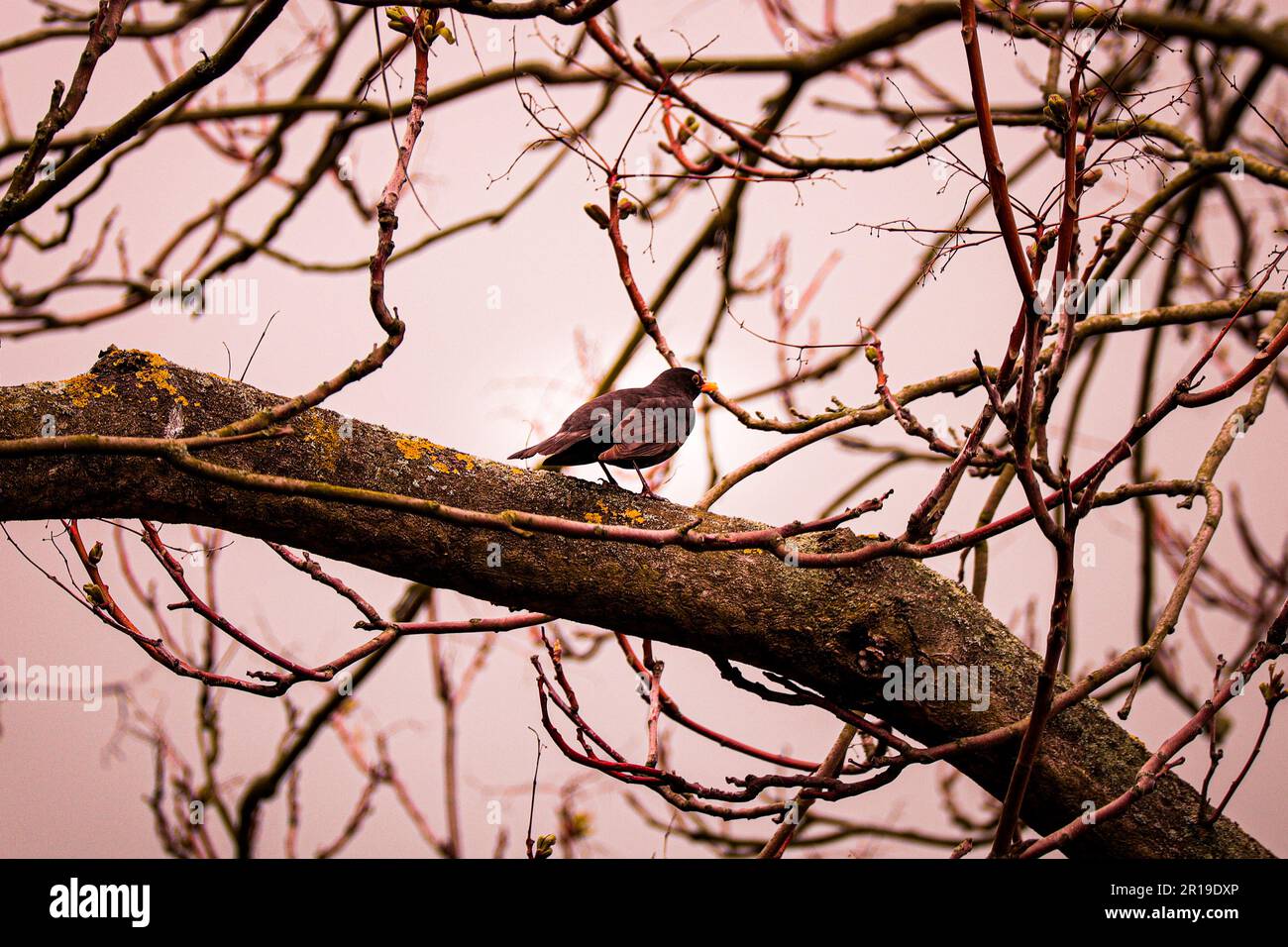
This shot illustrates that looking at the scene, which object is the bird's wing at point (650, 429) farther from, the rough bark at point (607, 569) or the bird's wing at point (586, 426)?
the rough bark at point (607, 569)

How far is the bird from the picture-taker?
269 cm

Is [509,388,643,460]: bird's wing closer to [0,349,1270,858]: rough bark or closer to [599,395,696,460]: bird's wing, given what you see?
[599,395,696,460]: bird's wing

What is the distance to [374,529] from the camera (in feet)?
7.23

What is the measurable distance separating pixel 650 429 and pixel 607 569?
647 mm

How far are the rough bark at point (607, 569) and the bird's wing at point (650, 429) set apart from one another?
0.18m

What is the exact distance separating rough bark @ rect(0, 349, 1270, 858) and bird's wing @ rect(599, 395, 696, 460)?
0.18m

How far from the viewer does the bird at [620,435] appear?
2688 mm

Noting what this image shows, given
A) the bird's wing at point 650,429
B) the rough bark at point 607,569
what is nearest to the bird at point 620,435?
the bird's wing at point 650,429

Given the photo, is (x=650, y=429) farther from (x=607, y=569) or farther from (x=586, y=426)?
(x=607, y=569)

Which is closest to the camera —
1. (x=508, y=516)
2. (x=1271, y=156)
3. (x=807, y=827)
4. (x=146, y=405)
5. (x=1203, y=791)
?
(x=508, y=516)

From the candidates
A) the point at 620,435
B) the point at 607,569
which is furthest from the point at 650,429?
the point at 607,569
